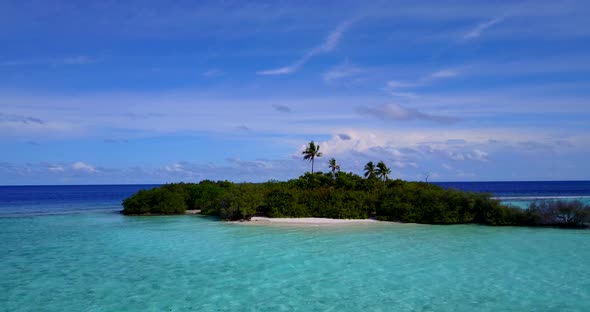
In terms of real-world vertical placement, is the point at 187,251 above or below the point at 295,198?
below

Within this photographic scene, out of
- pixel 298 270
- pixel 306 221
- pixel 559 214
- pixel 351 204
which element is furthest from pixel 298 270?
pixel 559 214

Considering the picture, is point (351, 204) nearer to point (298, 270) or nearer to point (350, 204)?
point (350, 204)

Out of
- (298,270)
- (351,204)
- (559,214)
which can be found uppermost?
(351,204)

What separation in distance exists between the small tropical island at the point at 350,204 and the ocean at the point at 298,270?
2.63 meters

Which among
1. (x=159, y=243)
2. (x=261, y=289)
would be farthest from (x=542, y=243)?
(x=159, y=243)

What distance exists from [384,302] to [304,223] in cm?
2280

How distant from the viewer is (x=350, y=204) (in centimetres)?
3853

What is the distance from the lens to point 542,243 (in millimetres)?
24656

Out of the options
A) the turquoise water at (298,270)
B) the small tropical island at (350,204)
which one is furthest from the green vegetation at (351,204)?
the turquoise water at (298,270)

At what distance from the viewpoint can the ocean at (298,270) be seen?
13.5 meters

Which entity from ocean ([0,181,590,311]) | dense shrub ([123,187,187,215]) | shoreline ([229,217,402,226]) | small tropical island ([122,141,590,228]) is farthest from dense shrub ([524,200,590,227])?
dense shrub ([123,187,187,215])

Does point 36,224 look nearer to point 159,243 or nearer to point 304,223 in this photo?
point 159,243

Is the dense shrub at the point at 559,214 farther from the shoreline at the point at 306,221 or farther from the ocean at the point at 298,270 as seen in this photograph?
the shoreline at the point at 306,221

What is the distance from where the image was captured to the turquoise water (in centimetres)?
1349
